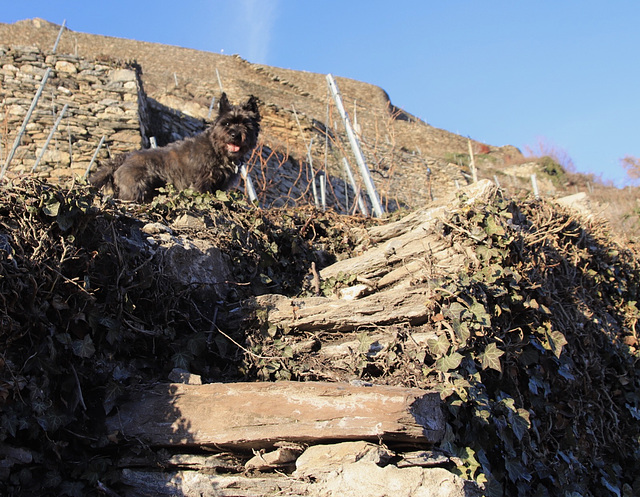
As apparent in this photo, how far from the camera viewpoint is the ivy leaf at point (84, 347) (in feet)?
9.85

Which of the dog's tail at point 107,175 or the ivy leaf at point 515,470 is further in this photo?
the dog's tail at point 107,175

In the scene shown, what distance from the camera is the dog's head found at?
6.01 m

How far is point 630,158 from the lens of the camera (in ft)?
63.4

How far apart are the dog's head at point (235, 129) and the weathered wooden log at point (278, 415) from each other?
353 cm

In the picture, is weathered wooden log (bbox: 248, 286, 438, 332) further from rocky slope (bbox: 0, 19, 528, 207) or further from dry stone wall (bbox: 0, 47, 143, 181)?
rocky slope (bbox: 0, 19, 528, 207)

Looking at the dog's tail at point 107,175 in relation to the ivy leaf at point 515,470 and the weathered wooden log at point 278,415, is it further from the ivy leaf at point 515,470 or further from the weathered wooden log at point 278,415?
the ivy leaf at point 515,470

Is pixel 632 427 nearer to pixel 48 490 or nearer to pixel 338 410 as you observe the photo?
pixel 338 410

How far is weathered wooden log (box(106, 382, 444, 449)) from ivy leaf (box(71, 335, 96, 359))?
0.36 meters

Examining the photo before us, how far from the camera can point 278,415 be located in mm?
2916

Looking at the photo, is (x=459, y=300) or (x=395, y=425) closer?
(x=395, y=425)

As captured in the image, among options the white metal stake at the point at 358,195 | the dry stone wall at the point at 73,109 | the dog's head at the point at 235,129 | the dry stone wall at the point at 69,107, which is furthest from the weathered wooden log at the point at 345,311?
the dry stone wall at the point at 69,107

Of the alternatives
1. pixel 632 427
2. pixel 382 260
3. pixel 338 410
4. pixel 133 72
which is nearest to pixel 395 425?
pixel 338 410

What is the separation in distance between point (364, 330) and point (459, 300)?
715 millimetres

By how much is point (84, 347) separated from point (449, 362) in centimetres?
224
